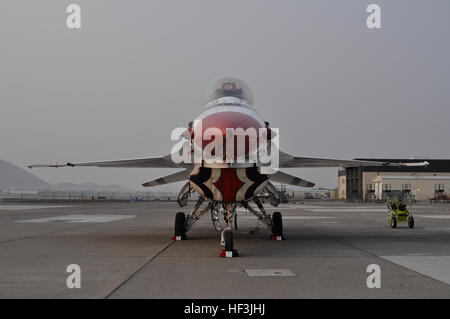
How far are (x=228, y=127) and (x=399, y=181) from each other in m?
82.8

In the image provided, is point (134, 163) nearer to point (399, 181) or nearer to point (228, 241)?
point (228, 241)

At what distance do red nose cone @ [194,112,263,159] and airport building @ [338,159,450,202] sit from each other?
7225 cm

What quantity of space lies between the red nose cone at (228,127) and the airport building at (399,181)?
72248mm

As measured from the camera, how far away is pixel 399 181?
85438 millimetres

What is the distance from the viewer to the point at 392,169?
3642 inches

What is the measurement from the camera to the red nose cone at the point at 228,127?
31.0ft

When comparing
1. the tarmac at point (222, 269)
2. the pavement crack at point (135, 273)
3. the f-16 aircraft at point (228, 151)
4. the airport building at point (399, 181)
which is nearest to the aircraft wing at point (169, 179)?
the f-16 aircraft at point (228, 151)

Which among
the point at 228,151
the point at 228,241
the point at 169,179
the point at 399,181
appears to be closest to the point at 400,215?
the point at 169,179

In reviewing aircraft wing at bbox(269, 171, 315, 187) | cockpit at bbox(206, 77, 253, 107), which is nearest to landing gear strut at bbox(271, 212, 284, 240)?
aircraft wing at bbox(269, 171, 315, 187)

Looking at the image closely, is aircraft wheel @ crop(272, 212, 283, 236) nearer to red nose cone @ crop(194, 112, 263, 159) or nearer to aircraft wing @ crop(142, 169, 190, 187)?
aircraft wing @ crop(142, 169, 190, 187)
